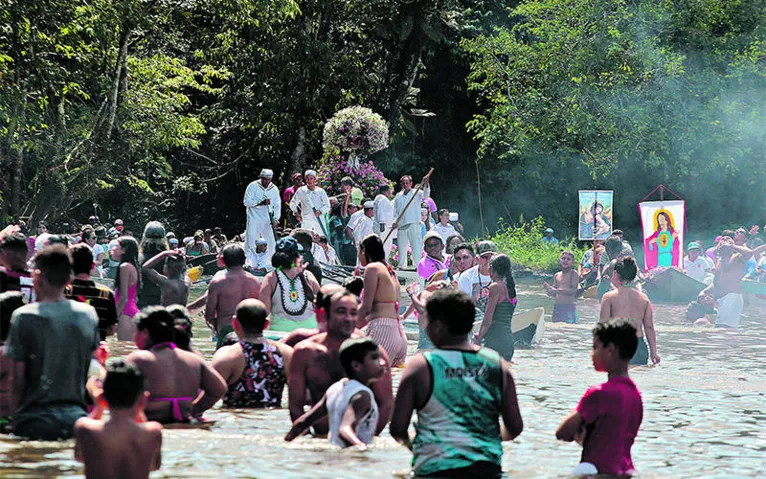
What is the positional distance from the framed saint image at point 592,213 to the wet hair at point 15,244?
77.2 feet

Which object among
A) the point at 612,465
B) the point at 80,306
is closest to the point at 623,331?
the point at 612,465

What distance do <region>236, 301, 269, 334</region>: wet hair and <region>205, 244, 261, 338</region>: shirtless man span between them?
230cm

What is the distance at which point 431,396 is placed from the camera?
255 inches

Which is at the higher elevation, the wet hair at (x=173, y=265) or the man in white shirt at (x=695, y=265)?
the man in white shirt at (x=695, y=265)

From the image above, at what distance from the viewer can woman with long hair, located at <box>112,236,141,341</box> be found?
12.0 m

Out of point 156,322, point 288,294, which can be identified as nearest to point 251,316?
point 156,322

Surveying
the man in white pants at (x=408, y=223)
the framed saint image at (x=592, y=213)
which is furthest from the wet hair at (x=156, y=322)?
the framed saint image at (x=592, y=213)

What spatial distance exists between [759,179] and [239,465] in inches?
1507

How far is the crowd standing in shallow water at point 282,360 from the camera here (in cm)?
648

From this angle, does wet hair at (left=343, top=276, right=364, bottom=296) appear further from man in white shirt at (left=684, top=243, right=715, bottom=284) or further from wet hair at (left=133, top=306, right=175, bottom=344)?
man in white shirt at (left=684, top=243, right=715, bottom=284)

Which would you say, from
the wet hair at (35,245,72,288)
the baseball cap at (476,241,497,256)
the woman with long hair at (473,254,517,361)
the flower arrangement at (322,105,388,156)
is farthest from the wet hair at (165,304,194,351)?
the flower arrangement at (322,105,388,156)

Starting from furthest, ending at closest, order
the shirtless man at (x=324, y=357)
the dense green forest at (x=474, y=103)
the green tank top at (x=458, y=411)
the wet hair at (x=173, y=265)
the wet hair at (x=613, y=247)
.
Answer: the dense green forest at (x=474, y=103)
the wet hair at (x=613, y=247)
the wet hair at (x=173, y=265)
the shirtless man at (x=324, y=357)
the green tank top at (x=458, y=411)

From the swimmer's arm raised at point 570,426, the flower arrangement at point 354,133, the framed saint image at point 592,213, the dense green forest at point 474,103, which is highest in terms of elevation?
the dense green forest at point 474,103

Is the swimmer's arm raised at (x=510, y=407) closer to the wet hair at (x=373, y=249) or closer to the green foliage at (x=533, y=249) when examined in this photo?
the wet hair at (x=373, y=249)
